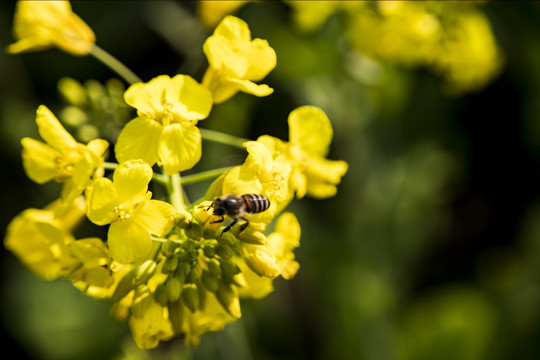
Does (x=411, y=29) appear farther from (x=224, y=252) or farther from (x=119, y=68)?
(x=224, y=252)

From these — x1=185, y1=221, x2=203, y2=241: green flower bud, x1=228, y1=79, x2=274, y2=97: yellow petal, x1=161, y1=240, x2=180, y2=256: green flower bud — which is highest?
x1=228, y1=79, x2=274, y2=97: yellow petal

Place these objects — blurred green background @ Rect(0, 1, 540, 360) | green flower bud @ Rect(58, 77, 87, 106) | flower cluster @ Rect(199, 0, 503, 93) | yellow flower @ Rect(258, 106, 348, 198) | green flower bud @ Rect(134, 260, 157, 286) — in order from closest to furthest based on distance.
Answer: green flower bud @ Rect(134, 260, 157, 286), yellow flower @ Rect(258, 106, 348, 198), green flower bud @ Rect(58, 77, 87, 106), flower cluster @ Rect(199, 0, 503, 93), blurred green background @ Rect(0, 1, 540, 360)

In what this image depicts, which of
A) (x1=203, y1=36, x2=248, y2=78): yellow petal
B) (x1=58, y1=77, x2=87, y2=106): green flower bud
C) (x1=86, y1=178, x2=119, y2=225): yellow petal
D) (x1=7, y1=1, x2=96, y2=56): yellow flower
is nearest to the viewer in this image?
(x1=86, y1=178, x2=119, y2=225): yellow petal

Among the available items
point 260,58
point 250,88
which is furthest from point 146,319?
point 260,58

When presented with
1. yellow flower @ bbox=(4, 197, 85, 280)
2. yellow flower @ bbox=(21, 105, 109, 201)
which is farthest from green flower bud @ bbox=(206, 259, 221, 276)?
yellow flower @ bbox=(4, 197, 85, 280)

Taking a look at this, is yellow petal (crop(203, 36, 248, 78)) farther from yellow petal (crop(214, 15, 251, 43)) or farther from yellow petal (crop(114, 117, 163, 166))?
yellow petal (crop(114, 117, 163, 166))

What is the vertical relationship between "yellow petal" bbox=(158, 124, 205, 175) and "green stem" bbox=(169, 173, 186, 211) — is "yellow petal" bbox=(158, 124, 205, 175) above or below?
above

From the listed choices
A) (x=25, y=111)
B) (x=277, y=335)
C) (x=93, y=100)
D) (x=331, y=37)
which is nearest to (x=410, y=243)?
(x=277, y=335)

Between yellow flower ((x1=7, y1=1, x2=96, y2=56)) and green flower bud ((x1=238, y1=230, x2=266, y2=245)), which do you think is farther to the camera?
yellow flower ((x1=7, y1=1, x2=96, y2=56))
